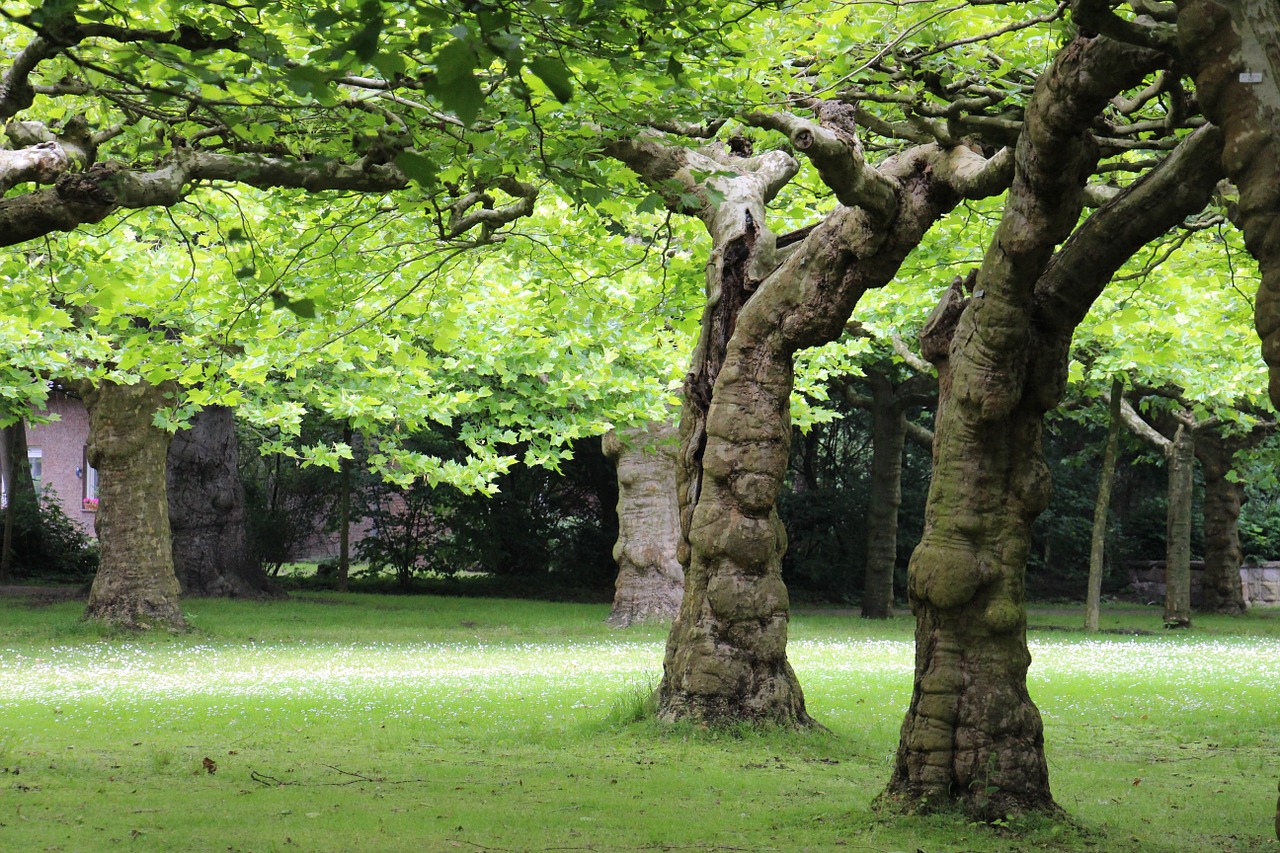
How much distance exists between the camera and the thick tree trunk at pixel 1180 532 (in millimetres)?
26141

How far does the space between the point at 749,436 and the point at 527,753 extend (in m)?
3.23

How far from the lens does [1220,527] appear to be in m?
30.9

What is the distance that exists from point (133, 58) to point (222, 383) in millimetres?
8635

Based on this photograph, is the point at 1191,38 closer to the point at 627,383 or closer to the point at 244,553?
the point at 627,383

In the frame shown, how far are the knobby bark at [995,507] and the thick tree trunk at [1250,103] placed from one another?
197cm

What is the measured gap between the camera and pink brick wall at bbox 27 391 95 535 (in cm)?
5041

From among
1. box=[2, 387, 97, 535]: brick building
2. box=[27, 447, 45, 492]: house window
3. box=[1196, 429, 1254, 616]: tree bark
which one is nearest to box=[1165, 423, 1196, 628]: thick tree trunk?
box=[1196, 429, 1254, 616]: tree bark

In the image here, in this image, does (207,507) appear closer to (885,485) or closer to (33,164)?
(885,485)

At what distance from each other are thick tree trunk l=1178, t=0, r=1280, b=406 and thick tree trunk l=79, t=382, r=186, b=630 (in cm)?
1795

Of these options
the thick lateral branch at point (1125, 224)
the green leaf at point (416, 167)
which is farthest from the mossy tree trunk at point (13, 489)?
the green leaf at point (416, 167)

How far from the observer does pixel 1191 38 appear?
4.54 meters

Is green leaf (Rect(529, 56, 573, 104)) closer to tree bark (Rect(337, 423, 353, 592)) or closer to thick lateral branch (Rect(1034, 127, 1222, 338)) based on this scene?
thick lateral branch (Rect(1034, 127, 1222, 338))

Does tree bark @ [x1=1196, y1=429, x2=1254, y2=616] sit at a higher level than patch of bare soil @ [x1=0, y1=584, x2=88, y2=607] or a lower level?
higher

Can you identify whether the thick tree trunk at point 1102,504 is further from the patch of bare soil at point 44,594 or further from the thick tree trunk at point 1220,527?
the patch of bare soil at point 44,594
